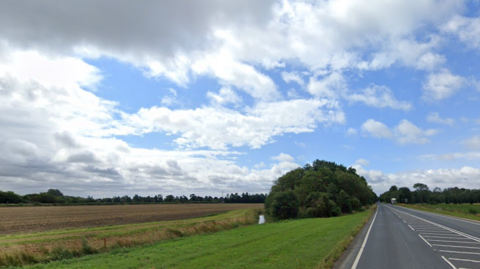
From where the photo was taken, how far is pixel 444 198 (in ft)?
529

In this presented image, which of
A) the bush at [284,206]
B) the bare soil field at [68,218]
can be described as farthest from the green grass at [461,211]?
the bare soil field at [68,218]

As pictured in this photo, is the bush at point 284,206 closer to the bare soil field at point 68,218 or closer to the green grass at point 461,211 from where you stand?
the bare soil field at point 68,218

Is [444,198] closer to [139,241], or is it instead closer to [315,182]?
[315,182]

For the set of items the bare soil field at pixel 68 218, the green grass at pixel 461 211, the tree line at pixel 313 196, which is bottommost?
the bare soil field at pixel 68 218

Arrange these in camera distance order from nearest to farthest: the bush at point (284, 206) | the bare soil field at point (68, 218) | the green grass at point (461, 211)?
1. the bare soil field at point (68, 218)
2. the green grass at point (461, 211)
3. the bush at point (284, 206)

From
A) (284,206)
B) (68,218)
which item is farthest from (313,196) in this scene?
(68,218)

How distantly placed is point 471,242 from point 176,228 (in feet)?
79.0

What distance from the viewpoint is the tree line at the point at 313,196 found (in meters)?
55.1

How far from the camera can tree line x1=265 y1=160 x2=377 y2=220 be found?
2170 inches

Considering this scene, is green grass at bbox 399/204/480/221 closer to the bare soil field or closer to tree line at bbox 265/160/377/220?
tree line at bbox 265/160/377/220

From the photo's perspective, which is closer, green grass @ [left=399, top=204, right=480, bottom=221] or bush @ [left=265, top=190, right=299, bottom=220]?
green grass @ [left=399, top=204, right=480, bottom=221]

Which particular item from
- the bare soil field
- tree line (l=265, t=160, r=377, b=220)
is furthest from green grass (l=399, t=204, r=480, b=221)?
the bare soil field

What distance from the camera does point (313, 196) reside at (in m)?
58.5

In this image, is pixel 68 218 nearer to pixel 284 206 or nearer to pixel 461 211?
pixel 284 206
